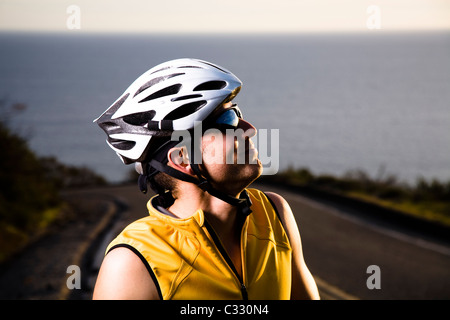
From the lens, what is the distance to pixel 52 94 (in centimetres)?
12500

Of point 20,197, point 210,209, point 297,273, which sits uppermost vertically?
point 210,209

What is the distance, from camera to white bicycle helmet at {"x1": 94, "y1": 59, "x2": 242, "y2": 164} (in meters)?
2.59

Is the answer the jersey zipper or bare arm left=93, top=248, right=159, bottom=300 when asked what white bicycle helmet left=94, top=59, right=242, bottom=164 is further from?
bare arm left=93, top=248, right=159, bottom=300

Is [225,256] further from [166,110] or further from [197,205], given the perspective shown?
[166,110]

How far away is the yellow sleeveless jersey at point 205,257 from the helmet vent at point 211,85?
618 mm

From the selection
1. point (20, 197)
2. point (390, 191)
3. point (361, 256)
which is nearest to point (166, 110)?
point (361, 256)

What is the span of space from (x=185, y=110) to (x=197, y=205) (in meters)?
0.47

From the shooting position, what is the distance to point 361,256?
30.3 ft

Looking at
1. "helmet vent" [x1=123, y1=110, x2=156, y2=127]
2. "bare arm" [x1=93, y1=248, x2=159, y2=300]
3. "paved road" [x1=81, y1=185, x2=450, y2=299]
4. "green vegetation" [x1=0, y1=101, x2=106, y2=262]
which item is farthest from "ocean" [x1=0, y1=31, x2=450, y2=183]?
"bare arm" [x1=93, y1=248, x2=159, y2=300]

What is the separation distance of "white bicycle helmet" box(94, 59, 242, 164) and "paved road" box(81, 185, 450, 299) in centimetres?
396

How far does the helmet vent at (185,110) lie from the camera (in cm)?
258

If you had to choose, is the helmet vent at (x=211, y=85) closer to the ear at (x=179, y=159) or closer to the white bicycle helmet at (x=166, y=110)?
the white bicycle helmet at (x=166, y=110)

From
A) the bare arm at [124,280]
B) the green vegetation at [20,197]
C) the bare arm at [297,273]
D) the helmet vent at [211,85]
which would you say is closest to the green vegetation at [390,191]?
the green vegetation at [20,197]
